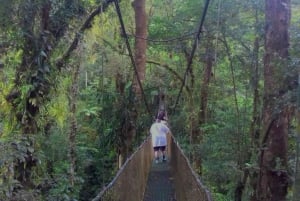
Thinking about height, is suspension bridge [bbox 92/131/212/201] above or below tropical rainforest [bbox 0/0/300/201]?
below

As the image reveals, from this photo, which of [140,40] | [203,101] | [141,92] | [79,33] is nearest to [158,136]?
[141,92]

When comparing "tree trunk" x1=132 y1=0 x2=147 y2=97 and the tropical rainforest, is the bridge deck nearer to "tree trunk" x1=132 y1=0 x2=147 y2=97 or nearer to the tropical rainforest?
the tropical rainforest

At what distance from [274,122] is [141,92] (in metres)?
4.15

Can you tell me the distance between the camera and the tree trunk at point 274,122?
3.25 m

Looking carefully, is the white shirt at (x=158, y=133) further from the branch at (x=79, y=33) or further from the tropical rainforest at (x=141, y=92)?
the branch at (x=79, y=33)

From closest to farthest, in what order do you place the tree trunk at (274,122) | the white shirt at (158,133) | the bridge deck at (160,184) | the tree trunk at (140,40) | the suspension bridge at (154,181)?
the suspension bridge at (154,181), the tree trunk at (274,122), the bridge deck at (160,184), the white shirt at (158,133), the tree trunk at (140,40)

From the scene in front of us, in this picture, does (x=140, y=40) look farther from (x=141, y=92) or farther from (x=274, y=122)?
(x=274, y=122)

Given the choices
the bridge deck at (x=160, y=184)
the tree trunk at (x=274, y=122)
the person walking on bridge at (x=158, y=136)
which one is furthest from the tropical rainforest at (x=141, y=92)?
the bridge deck at (x=160, y=184)

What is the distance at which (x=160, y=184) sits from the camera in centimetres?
600

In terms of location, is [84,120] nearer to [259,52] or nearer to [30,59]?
[259,52]

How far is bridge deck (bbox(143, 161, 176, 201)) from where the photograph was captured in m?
5.28

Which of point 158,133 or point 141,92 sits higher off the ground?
point 141,92

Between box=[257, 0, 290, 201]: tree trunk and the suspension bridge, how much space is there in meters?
0.56

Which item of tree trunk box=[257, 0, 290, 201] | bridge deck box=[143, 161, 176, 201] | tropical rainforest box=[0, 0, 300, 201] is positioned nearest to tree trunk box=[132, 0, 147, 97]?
tropical rainforest box=[0, 0, 300, 201]
